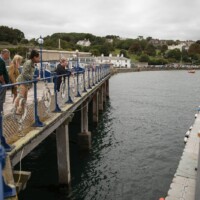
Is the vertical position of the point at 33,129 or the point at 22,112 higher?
the point at 22,112

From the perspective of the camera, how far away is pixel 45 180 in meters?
12.9

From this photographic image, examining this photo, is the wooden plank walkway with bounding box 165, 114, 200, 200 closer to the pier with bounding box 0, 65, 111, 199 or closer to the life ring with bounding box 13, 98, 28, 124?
the pier with bounding box 0, 65, 111, 199

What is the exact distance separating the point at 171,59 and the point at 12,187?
203098 mm

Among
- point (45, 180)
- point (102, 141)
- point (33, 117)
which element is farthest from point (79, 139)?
point (33, 117)

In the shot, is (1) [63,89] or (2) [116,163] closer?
(1) [63,89]

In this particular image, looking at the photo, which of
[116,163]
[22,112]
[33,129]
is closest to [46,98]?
[33,129]

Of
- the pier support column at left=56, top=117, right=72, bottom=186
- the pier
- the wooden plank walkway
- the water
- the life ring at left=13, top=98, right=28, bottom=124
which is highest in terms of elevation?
the life ring at left=13, top=98, right=28, bottom=124

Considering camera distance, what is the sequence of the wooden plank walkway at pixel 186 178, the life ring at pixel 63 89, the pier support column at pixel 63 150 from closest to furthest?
the wooden plank walkway at pixel 186 178
the life ring at pixel 63 89
the pier support column at pixel 63 150

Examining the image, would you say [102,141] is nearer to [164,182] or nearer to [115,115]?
[164,182]

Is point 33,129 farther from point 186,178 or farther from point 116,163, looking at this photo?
point 116,163

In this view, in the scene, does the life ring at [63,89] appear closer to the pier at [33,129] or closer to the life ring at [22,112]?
the pier at [33,129]

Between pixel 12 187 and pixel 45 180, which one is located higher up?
pixel 12 187

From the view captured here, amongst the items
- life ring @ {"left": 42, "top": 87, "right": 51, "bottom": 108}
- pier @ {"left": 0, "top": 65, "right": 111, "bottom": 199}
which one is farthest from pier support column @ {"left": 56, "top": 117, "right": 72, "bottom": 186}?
life ring @ {"left": 42, "top": 87, "right": 51, "bottom": 108}

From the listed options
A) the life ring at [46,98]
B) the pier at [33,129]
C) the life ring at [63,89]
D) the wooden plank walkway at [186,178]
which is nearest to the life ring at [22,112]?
the pier at [33,129]
